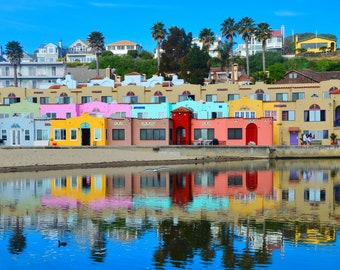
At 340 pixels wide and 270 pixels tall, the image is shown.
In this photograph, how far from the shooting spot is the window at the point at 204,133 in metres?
70.5

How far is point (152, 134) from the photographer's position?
69750 mm

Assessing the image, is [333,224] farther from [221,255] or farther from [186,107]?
[186,107]

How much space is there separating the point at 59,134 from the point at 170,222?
46.3 meters

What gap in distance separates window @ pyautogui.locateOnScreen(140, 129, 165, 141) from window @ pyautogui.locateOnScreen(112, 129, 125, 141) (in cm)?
231

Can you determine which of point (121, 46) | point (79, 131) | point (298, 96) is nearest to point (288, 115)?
point (298, 96)

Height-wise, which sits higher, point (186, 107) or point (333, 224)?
point (186, 107)

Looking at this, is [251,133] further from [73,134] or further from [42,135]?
[42,135]

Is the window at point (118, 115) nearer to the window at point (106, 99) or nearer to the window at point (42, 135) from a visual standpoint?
the window at point (106, 99)

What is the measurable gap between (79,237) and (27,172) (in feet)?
97.5

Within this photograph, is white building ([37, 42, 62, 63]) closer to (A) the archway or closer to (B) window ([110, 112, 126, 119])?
(B) window ([110, 112, 126, 119])

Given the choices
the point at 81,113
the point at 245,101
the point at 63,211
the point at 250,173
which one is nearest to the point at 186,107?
the point at 245,101

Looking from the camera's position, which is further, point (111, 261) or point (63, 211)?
point (63, 211)

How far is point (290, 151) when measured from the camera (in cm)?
6594

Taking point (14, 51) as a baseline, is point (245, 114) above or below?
below
